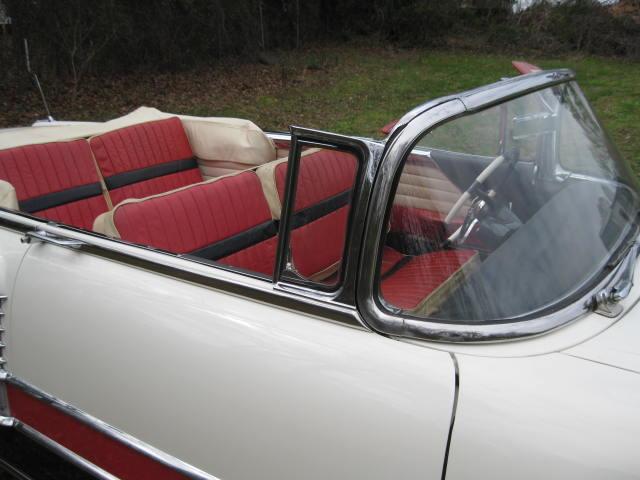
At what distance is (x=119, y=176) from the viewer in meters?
3.12

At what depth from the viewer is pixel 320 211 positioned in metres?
1.78

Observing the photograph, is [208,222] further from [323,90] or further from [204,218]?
[323,90]

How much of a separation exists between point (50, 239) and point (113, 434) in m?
0.63

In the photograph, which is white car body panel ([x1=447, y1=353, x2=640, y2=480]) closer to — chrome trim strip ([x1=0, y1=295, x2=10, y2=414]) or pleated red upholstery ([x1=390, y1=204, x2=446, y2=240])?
pleated red upholstery ([x1=390, y1=204, x2=446, y2=240])

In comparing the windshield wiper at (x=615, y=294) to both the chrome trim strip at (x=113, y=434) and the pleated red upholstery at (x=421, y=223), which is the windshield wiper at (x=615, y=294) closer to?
the pleated red upholstery at (x=421, y=223)

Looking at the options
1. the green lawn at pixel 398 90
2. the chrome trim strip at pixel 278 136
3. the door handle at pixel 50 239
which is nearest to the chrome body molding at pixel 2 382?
the door handle at pixel 50 239

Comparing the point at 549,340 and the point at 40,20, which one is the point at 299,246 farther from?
the point at 40,20

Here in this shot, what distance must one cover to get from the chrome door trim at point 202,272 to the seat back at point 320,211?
11 cm

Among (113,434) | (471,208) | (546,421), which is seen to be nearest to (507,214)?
(471,208)

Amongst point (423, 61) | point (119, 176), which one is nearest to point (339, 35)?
point (423, 61)

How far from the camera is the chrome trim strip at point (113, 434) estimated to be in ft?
5.20

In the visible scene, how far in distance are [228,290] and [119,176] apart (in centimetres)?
179

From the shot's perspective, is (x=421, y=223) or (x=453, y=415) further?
(x=421, y=223)

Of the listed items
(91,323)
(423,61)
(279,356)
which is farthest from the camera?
(423,61)
